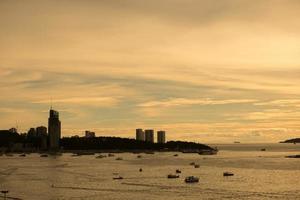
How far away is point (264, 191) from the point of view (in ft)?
375

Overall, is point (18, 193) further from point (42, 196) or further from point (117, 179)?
point (117, 179)

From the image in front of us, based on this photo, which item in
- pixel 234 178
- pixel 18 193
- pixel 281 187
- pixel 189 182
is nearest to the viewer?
pixel 18 193

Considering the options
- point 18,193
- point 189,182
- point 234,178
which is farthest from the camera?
point 234,178

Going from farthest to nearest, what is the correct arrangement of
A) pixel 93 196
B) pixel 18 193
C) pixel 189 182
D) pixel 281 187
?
pixel 189 182 < pixel 281 187 < pixel 18 193 < pixel 93 196

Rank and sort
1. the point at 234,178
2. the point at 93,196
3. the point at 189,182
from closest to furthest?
the point at 93,196, the point at 189,182, the point at 234,178

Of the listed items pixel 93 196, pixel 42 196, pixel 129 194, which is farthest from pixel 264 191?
pixel 42 196

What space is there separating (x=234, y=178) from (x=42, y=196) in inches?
2421

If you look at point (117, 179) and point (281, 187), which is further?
point (117, 179)

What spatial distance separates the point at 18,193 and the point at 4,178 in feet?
136

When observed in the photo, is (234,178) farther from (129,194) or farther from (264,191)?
(129,194)

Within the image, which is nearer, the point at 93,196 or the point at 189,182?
the point at 93,196

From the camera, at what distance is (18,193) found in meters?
110

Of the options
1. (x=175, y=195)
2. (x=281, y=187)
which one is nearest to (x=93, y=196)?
(x=175, y=195)

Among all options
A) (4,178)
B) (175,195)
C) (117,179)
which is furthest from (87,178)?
(175,195)
